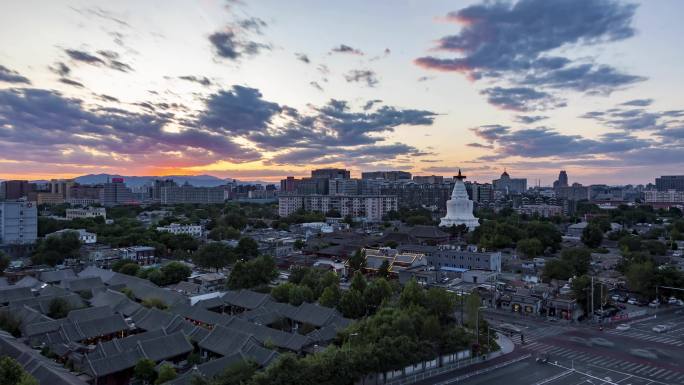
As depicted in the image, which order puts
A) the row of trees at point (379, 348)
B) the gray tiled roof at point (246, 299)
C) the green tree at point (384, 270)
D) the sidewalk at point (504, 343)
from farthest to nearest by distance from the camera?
1. the green tree at point (384, 270)
2. the gray tiled roof at point (246, 299)
3. the sidewalk at point (504, 343)
4. the row of trees at point (379, 348)

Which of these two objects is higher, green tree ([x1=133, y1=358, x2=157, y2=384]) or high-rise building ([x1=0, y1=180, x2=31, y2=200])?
high-rise building ([x1=0, y1=180, x2=31, y2=200])

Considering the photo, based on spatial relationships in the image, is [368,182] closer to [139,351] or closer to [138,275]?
[138,275]

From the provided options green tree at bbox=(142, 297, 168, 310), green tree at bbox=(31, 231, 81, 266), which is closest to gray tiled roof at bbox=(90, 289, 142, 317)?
green tree at bbox=(142, 297, 168, 310)

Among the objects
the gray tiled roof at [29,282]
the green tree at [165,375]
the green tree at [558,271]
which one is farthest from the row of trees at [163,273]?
the green tree at [558,271]

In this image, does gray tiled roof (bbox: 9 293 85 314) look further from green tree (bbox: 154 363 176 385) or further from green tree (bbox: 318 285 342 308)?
green tree (bbox: 318 285 342 308)

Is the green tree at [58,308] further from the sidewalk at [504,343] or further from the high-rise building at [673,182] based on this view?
the high-rise building at [673,182]

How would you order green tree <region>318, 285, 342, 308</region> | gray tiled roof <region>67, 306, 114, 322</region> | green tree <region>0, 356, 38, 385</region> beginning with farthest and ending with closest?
green tree <region>318, 285, 342, 308</region> → gray tiled roof <region>67, 306, 114, 322</region> → green tree <region>0, 356, 38, 385</region>

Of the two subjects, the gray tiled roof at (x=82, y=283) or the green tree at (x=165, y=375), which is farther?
the gray tiled roof at (x=82, y=283)
